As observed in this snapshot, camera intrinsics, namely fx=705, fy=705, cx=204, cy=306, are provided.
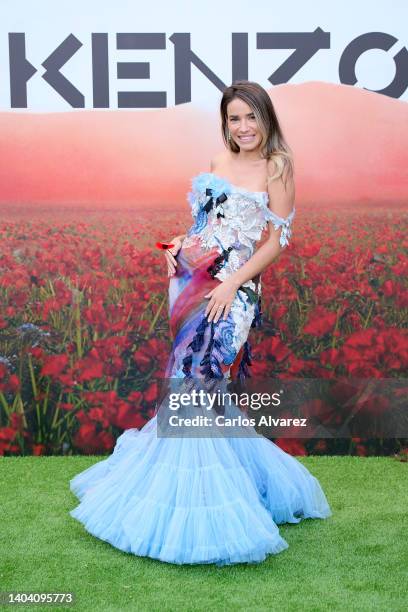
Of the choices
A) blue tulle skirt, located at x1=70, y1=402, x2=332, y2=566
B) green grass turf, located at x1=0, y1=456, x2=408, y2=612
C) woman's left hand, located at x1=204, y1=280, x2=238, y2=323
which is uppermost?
woman's left hand, located at x1=204, y1=280, x2=238, y2=323

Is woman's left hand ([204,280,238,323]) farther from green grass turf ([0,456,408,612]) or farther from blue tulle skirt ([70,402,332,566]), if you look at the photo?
A: green grass turf ([0,456,408,612])

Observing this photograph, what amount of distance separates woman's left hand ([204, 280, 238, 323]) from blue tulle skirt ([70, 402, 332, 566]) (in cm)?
46

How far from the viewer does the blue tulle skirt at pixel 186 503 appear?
7.91 feet

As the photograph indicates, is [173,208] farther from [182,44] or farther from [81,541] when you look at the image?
[81,541]

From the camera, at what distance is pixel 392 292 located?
3.90 metres

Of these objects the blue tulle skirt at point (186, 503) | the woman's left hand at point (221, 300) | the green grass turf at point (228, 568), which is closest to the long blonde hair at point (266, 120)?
the woman's left hand at point (221, 300)

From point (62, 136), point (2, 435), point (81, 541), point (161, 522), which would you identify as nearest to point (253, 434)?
point (161, 522)

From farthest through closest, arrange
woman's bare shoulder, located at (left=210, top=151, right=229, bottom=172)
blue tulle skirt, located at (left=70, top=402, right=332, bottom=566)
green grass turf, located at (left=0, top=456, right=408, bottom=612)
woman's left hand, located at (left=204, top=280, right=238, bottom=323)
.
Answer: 1. woman's bare shoulder, located at (left=210, top=151, right=229, bottom=172)
2. woman's left hand, located at (left=204, top=280, right=238, bottom=323)
3. blue tulle skirt, located at (left=70, top=402, right=332, bottom=566)
4. green grass turf, located at (left=0, top=456, right=408, bottom=612)

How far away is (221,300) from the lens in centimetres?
256

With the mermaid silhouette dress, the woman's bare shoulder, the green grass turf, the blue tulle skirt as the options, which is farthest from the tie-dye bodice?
the green grass turf

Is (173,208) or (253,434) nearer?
(253,434)

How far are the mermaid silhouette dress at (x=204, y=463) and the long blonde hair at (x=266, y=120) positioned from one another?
0.48ft

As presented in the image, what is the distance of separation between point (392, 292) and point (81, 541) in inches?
84.7

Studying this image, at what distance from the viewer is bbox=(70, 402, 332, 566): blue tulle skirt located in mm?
2412
